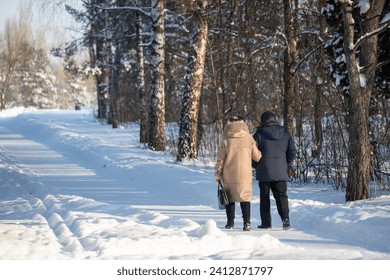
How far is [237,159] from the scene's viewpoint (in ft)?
22.9

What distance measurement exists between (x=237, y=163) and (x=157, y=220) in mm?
1539

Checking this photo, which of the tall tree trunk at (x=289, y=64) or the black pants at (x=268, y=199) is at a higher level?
the tall tree trunk at (x=289, y=64)

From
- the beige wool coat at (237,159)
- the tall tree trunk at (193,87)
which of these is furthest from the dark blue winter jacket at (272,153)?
the tall tree trunk at (193,87)

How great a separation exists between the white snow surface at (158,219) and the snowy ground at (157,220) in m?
0.01

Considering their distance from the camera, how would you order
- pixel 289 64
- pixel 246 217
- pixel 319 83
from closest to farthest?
pixel 246 217 < pixel 289 64 < pixel 319 83

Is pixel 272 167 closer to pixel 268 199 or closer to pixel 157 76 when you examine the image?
pixel 268 199

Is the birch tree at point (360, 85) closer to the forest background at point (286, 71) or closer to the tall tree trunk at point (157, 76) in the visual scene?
the forest background at point (286, 71)

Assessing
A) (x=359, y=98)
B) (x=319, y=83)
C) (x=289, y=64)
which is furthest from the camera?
(x=319, y=83)

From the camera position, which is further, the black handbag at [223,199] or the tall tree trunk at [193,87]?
the tall tree trunk at [193,87]

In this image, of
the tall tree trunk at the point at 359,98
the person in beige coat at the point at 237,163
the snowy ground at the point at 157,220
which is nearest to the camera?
the snowy ground at the point at 157,220

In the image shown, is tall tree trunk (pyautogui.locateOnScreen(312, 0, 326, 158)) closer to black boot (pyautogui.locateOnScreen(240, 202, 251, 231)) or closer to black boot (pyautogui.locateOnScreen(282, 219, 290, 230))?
black boot (pyautogui.locateOnScreen(282, 219, 290, 230))

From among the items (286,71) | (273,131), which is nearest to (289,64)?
(286,71)

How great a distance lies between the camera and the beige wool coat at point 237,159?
6.96 m

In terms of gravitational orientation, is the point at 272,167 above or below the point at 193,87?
below
